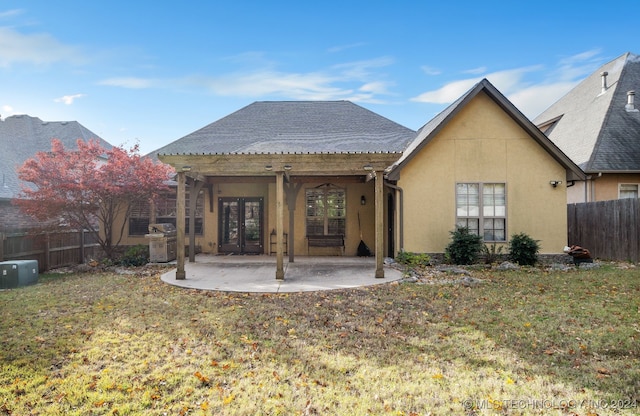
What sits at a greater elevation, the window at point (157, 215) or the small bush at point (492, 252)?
the window at point (157, 215)

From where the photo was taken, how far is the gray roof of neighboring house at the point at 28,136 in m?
14.6

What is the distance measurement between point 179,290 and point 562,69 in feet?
73.0

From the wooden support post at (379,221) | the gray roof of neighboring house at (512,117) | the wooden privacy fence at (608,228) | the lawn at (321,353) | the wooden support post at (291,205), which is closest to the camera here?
the lawn at (321,353)

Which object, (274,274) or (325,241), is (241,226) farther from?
(274,274)

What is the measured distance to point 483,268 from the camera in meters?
9.09

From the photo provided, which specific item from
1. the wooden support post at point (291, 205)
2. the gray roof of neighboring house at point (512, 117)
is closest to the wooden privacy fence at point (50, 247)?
the wooden support post at point (291, 205)

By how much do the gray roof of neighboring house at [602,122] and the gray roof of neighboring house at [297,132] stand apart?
759 centimetres

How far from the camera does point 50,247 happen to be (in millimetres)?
9414

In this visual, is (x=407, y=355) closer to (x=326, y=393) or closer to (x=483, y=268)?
(x=326, y=393)

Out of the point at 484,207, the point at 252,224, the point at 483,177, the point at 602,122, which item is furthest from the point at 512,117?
the point at 252,224

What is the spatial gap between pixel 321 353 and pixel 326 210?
320 inches

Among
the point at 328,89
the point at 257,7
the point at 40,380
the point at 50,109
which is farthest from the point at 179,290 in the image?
the point at 50,109

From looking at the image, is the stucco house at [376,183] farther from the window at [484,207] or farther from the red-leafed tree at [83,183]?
the red-leafed tree at [83,183]

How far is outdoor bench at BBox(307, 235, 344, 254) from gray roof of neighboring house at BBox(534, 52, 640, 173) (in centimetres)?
972
